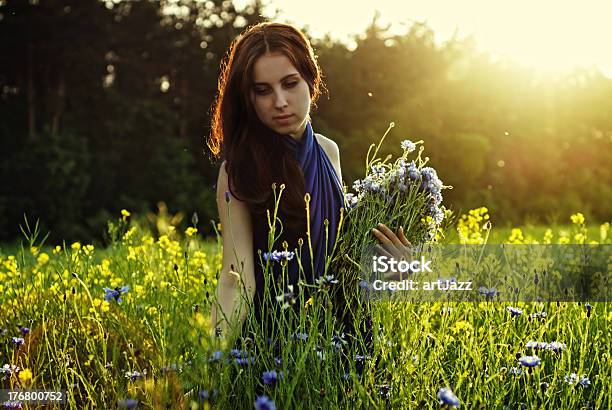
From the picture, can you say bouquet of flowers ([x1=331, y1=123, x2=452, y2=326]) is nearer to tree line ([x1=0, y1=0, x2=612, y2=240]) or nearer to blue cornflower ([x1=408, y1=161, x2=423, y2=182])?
blue cornflower ([x1=408, y1=161, x2=423, y2=182])

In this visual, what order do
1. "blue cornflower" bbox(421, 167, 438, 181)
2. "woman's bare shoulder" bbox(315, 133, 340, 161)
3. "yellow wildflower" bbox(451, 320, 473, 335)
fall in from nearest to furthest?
1. "yellow wildflower" bbox(451, 320, 473, 335)
2. "blue cornflower" bbox(421, 167, 438, 181)
3. "woman's bare shoulder" bbox(315, 133, 340, 161)

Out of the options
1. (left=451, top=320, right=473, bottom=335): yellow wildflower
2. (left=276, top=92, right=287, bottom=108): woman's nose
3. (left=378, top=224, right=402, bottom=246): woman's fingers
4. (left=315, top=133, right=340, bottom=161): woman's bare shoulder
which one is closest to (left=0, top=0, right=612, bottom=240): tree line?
(left=315, top=133, right=340, bottom=161): woman's bare shoulder

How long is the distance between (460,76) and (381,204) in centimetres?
1729

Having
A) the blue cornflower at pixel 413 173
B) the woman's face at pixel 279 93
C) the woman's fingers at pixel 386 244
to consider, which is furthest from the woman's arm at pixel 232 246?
the blue cornflower at pixel 413 173

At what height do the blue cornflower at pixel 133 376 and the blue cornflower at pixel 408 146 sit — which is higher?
the blue cornflower at pixel 408 146

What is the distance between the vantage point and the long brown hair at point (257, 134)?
2.75 meters

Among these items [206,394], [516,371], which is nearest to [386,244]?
[516,371]

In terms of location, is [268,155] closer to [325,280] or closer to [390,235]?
[390,235]

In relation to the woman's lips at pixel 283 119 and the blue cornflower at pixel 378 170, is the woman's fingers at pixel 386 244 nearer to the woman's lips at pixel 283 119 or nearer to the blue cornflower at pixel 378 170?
the blue cornflower at pixel 378 170

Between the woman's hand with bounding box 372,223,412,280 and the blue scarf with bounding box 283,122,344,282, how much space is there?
8.9 inches

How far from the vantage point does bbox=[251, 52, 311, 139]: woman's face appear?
2.73 meters

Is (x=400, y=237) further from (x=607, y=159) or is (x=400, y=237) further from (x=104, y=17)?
(x=607, y=159)

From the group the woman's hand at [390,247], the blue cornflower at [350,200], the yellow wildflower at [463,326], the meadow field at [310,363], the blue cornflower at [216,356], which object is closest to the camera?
the blue cornflower at [216,356]

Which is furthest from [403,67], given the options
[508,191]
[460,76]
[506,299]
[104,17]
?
[506,299]
